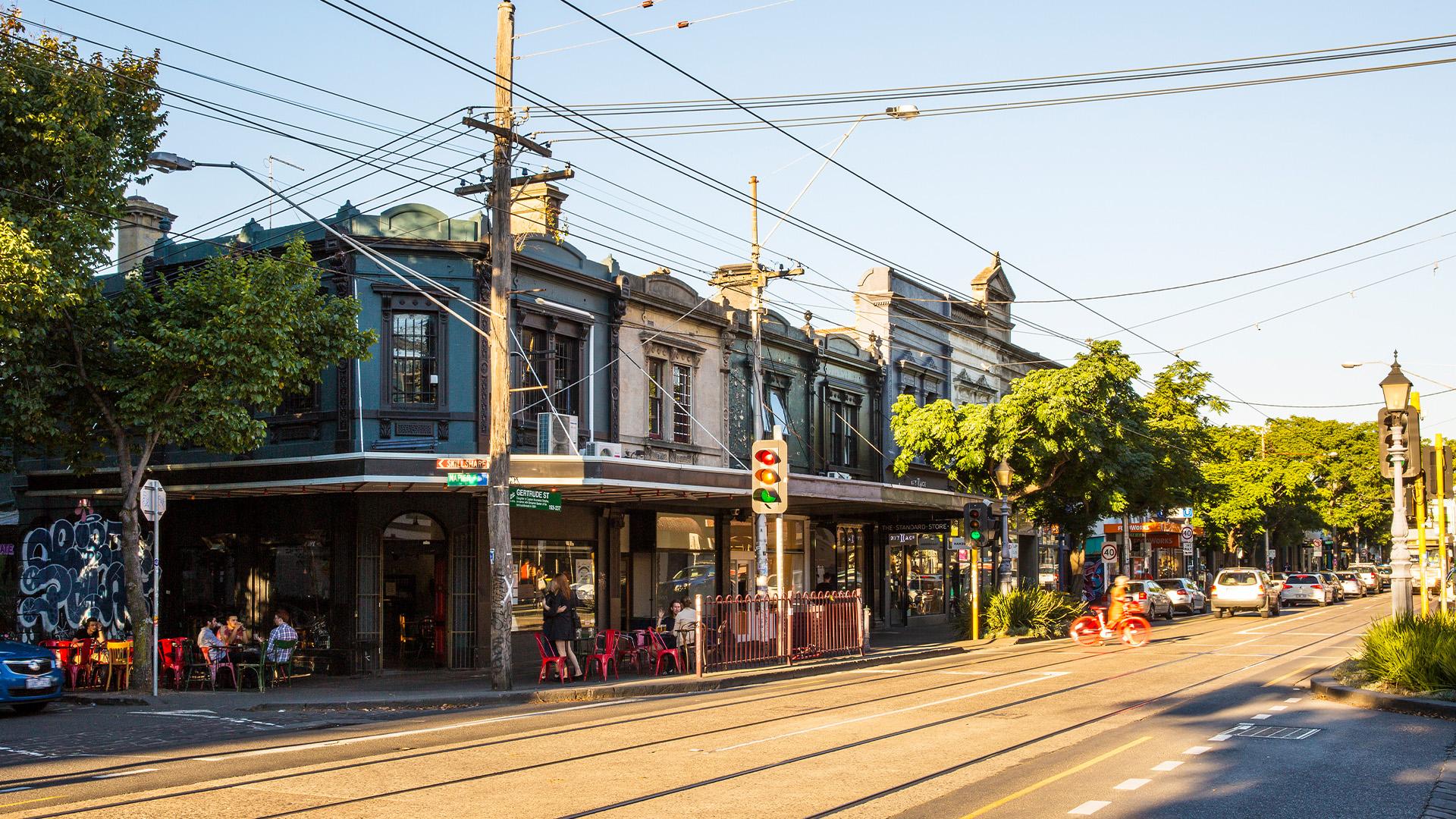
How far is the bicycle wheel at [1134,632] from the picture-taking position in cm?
2889

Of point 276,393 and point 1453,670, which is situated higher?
point 276,393

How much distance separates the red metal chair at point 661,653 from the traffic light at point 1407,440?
11.7 meters

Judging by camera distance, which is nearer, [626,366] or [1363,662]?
[1363,662]

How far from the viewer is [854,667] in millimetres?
24891

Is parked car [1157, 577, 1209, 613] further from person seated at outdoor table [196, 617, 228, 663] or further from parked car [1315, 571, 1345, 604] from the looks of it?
person seated at outdoor table [196, 617, 228, 663]

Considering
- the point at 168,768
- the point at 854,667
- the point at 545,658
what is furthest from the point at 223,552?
the point at 168,768

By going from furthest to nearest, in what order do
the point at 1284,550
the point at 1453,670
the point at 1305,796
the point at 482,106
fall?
the point at 1284,550 < the point at 482,106 < the point at 1453,670 < the point at 1305,796

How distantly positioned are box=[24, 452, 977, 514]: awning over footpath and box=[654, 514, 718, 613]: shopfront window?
88.8 inches

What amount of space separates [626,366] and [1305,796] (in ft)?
65.2

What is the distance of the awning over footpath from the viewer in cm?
2164

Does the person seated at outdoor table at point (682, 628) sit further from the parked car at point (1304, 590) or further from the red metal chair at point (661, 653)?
the parked car at point (1304, 590)

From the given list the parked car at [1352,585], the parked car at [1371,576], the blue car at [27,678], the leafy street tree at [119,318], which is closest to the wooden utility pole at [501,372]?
the leafy street tree at [119,318]

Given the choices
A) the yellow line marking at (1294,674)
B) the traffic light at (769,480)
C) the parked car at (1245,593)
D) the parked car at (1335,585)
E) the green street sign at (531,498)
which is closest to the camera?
the yellow line marking at (1294,674)

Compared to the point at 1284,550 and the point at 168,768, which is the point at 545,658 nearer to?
the point at 168,768
